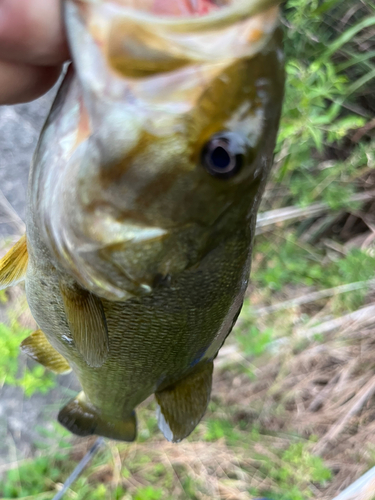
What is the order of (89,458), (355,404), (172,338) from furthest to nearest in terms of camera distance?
(355,404), (89,458), (172,338)

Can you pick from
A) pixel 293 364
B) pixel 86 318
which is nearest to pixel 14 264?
pixel 86 318

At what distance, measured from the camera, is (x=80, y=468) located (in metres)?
1.92

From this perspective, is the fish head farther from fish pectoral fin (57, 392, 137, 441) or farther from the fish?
fish pectoral fin (57, 392, 137, 441)

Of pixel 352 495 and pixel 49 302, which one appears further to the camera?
pixel 352 495

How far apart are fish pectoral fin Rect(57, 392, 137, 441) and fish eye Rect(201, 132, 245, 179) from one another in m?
0.93

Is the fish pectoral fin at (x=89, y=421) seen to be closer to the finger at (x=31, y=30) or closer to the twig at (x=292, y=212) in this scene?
the finger at (x=31, y=30)

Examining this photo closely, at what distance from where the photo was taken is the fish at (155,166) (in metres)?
0.47

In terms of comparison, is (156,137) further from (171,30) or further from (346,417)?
(346,417)

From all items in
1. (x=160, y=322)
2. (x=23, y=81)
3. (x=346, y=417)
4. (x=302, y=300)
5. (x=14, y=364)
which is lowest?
(x=346, y=417)

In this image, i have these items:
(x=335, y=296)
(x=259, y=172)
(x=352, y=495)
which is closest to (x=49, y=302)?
(x=259, y=172)

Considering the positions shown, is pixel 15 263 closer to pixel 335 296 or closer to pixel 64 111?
pixel 64 111

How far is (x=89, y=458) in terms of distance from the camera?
6.42 ft

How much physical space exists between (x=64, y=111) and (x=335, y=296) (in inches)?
80.5

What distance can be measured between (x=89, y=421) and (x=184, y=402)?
Answer: 14.7 inches
